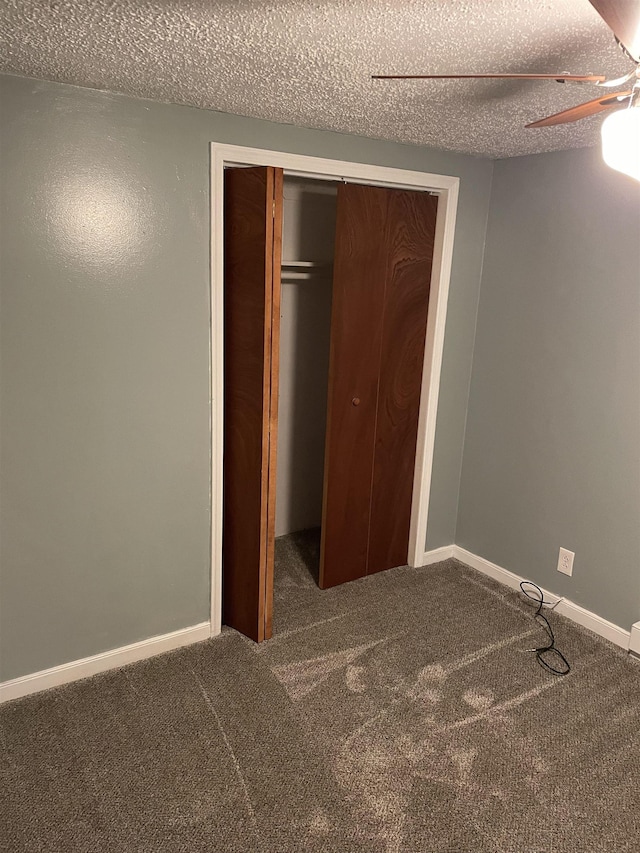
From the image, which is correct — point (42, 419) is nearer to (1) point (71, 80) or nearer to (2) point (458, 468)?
(1) point (71, 80)

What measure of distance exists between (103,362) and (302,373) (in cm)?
166

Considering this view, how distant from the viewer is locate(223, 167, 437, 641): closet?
2.57 m

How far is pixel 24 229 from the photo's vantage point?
83.2 inches

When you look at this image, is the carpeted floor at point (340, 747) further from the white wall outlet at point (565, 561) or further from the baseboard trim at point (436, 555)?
the baseboard trim at point (436, 555)

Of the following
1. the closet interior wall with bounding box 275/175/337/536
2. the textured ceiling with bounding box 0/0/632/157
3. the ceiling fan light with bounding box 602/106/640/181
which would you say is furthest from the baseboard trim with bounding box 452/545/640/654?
the ceiling fan light with bounding box 602/106/640/181

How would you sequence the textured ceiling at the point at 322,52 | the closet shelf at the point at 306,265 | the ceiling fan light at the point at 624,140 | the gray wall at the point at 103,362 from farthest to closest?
the closet shelf at the point at 306,265
the gray wall at the point at 103,362
the textured ceiling at the point at 322,52
the ceiling fan light at the point at 624,140

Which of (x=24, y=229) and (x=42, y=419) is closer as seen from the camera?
(x=24, y=229)

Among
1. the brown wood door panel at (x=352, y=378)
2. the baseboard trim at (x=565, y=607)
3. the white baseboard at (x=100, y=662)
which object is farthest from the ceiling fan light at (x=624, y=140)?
the white baseboard at (x=100, y=662)

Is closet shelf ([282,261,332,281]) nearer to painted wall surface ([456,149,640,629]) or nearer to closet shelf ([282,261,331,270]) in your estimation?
closet shelf ([282,261,331,270])

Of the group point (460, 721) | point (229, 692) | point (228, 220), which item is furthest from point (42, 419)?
point (460, 721)

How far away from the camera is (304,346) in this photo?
3818 mm

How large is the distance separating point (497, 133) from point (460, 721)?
7.69ft

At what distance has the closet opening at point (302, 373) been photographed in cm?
354

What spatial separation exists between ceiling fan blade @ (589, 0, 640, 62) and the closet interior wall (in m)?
2.24
